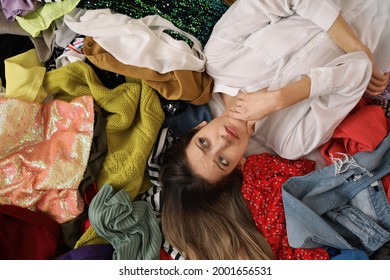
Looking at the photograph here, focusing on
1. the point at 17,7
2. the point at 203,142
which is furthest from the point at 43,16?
the point at 203,142

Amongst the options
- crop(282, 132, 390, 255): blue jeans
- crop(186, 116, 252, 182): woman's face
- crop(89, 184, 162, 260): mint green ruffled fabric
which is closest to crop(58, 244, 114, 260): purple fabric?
crop(89, 184, 162, 260): mint green ruffled fabric

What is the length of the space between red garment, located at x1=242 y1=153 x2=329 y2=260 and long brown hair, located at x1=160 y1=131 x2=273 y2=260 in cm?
2

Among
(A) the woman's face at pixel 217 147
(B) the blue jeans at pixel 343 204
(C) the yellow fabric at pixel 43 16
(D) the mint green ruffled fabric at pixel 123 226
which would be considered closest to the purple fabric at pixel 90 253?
(D) the mint green ruffled fabric at pixel 123 226

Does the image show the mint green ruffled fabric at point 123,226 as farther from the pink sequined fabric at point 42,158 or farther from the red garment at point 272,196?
the red garment at point 272,196

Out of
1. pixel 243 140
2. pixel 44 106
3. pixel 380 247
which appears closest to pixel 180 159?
pixel 243 140

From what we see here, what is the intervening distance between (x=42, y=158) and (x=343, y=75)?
1.86 ft

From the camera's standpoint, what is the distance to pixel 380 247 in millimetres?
833

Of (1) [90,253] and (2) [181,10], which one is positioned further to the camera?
(2) [181,10]

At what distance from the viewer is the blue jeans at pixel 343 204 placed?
2.67 ft

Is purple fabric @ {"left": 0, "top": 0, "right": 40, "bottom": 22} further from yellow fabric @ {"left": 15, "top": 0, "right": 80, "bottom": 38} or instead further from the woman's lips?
the woman's lips

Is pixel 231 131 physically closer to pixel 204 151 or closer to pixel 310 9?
pixel 204 151

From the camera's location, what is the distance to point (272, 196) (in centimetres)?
86

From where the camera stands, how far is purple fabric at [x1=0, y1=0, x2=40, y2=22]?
2.85ft
